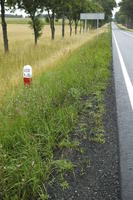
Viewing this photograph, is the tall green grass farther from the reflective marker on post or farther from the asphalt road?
the asphalt road

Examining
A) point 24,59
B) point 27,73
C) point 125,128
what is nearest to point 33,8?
point 24,59

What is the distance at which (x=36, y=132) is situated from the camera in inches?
148

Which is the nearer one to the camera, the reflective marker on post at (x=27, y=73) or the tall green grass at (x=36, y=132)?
the tall green grass at (x=36, y=132)

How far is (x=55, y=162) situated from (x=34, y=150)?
29cm

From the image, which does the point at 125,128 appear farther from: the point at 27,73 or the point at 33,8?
the point at 33,8

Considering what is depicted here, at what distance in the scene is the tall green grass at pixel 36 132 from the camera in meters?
2.54

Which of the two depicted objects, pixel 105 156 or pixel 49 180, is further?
pixel 105 156

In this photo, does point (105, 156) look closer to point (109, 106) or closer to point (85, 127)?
point (85, 127)

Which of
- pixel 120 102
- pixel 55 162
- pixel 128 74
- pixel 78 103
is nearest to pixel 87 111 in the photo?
pixel 78 103

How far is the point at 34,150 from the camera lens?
9.96 ft

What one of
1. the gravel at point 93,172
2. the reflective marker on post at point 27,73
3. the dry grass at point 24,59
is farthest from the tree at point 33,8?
the gravel at point 93,172

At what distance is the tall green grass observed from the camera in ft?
8.33

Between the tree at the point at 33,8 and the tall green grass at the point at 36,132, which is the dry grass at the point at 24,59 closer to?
the tall green grass at the point at 36,132

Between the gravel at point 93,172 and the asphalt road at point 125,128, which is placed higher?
the gravel at point 93,172
